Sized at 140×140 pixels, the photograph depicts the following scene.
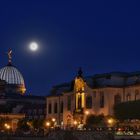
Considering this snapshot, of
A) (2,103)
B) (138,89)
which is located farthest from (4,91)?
(138,89)

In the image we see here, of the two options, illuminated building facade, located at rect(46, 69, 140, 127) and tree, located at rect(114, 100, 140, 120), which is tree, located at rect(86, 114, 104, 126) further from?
tree, located at rect(114, 100, 140, 120)

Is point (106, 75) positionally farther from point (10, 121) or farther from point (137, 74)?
point (10, 121)

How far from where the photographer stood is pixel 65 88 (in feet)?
401

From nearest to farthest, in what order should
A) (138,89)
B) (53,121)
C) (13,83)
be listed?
(138,89), (53,121), (13,83)

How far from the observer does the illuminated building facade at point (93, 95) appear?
102875 mm

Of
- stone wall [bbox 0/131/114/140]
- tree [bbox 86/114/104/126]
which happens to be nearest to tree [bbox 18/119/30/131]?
tree [bbox 86/114/104/126]

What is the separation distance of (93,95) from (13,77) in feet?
294

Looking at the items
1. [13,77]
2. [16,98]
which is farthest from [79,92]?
[13,77]

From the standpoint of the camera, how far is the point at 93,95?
4227 inches

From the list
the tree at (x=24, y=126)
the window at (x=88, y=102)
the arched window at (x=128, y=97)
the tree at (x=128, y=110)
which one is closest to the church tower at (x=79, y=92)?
the window at (x=88, y=102)

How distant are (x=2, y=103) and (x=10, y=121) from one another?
24187 millimetres

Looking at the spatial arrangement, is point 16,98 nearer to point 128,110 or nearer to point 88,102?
point 88,102

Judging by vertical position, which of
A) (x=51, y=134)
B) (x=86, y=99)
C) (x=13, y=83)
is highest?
(x=13, y=83)

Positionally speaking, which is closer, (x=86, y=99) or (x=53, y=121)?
(x=86, y=99)
